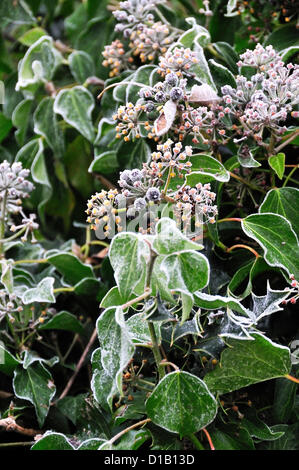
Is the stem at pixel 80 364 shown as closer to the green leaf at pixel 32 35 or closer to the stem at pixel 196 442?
the stem at pixel 196 442

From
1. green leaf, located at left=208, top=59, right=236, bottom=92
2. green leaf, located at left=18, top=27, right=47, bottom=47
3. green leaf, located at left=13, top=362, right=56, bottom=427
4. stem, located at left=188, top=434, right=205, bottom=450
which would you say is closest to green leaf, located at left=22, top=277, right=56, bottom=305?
green leaf, located at left=13, top=362, right=56, bottom=427

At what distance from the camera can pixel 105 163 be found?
104 centimetres

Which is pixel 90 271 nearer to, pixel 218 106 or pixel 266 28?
pixel 218 106

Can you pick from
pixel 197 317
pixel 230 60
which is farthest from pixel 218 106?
pixel 197 317

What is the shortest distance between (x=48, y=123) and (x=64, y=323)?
42 cm

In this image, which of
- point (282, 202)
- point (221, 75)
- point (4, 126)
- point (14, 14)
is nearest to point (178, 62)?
point (221, 75)

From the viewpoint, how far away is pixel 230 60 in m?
0.94

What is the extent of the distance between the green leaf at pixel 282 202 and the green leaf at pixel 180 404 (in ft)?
0.91

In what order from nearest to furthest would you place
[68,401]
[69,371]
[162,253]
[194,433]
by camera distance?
[162,253]
[194,433]
[68,401]
[69,371]

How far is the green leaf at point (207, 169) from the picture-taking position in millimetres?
758

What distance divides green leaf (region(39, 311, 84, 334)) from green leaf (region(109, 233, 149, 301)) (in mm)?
329

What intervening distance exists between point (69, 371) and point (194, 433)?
0.37 metres

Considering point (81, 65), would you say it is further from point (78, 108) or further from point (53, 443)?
point (53, 443)

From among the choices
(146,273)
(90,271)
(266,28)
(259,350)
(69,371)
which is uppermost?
(266,28)
